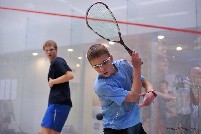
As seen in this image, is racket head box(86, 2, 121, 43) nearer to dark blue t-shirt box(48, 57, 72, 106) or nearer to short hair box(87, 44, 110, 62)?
short hair box(87, 44, 110, 62)

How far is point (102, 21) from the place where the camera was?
5.15 feet

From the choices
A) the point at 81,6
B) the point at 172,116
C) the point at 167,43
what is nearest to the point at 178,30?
the point at 167,43

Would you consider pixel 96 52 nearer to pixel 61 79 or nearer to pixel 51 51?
pixel 61 79

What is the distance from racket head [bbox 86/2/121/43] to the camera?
5.07 feet

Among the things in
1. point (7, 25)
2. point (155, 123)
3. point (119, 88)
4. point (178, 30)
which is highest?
point (7, 25)

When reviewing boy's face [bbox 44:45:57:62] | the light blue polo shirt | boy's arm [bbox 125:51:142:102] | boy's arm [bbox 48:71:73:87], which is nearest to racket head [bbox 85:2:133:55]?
the light blue polo shirt

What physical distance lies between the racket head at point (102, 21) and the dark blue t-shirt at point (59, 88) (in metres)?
0.66

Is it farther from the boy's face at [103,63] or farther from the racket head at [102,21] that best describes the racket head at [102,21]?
the boy's face at [103,63]

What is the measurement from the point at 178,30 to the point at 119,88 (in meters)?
1.58

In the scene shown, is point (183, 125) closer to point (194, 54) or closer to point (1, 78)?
point (194, 54)

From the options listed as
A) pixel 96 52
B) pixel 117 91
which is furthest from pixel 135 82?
pixel 96 52

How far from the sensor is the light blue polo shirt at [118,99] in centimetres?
132

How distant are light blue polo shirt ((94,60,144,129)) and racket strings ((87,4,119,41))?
0.21 meters

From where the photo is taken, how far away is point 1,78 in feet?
13.3
